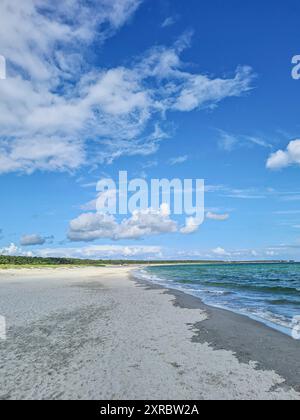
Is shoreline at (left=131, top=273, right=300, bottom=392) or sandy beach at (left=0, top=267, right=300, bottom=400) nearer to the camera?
sandy beach at (left=0, top=267, right=300, bottom=400)

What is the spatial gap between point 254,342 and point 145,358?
4.40 m

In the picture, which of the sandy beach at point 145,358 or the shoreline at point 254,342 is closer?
the sandy beach at point 145,358

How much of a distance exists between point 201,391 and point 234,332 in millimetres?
6520

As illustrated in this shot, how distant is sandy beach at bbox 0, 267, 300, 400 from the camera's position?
732cm

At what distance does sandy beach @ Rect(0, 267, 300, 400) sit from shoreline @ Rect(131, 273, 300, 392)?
3cm

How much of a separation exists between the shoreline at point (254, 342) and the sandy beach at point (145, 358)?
0.09 ft

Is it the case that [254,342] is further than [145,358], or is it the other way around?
[254,342]

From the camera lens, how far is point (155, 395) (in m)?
7.09

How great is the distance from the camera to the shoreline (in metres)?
9.01

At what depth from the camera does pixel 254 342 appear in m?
11.7

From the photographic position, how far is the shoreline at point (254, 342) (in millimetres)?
9008

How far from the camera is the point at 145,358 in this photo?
9.59 metres
